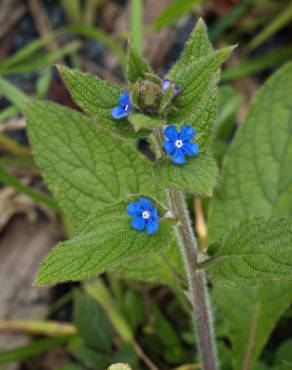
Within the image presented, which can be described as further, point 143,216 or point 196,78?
point 143,216

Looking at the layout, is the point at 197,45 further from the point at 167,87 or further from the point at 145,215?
the point at 145,215

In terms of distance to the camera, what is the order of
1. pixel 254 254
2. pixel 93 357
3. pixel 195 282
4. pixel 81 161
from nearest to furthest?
pixel 254 254
pixel 195 282
pixel 81 161
pixel 93 357

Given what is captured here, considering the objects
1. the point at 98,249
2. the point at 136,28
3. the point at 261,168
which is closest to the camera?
the point at 98,249

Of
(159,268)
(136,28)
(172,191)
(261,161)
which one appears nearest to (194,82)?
(172,191)

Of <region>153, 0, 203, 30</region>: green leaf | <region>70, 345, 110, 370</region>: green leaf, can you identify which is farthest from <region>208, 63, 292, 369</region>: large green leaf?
<region>153, 0, 203, 30</region>: green leaf

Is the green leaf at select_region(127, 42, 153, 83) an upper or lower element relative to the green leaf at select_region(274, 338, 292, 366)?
upper

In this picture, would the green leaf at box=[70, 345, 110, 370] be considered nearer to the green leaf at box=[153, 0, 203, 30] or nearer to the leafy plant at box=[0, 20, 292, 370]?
the leafy plant at box=[0, 20, 292, 370]

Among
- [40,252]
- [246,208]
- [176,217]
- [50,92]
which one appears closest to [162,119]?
[176,217]
